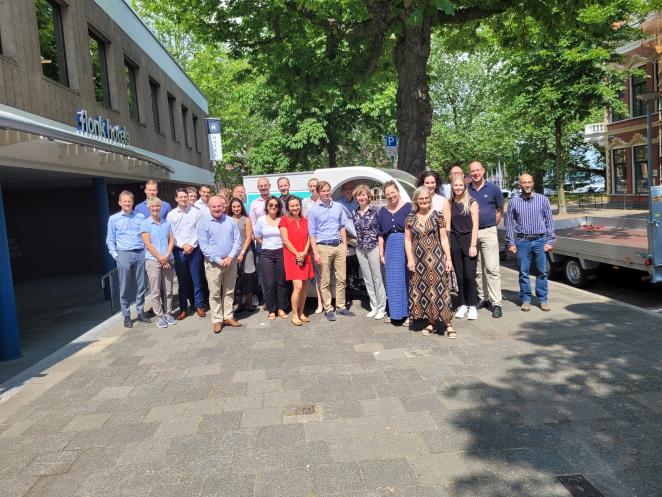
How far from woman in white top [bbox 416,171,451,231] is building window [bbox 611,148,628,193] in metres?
27.4

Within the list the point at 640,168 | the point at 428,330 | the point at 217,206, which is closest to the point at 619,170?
the point at 640,168

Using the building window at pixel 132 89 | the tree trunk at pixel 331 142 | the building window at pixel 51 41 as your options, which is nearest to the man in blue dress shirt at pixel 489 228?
the building window at pixel 51 41

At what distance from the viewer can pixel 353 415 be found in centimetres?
405

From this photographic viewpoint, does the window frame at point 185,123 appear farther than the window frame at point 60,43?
Yes

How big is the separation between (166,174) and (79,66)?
5.33 metres

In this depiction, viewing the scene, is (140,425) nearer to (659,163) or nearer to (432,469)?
(432,469)

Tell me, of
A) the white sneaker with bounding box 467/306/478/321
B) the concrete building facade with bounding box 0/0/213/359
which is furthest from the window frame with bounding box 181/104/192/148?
Result: the white sneaker with bounding box 467/306/478/321

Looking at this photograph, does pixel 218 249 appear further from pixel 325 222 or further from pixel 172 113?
pixel 172 113

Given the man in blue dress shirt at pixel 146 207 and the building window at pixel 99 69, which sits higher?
the building window at pixel 99 69

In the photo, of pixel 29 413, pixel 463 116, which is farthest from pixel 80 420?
pixel 463 116

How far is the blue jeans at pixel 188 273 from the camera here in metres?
7.50

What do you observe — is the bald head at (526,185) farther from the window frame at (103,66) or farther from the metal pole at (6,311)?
the window frame at (103,66)

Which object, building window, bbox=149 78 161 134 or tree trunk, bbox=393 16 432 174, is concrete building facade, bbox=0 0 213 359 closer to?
building window, bbox=149 78 161 134

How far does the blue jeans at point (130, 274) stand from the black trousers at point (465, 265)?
4342mm
